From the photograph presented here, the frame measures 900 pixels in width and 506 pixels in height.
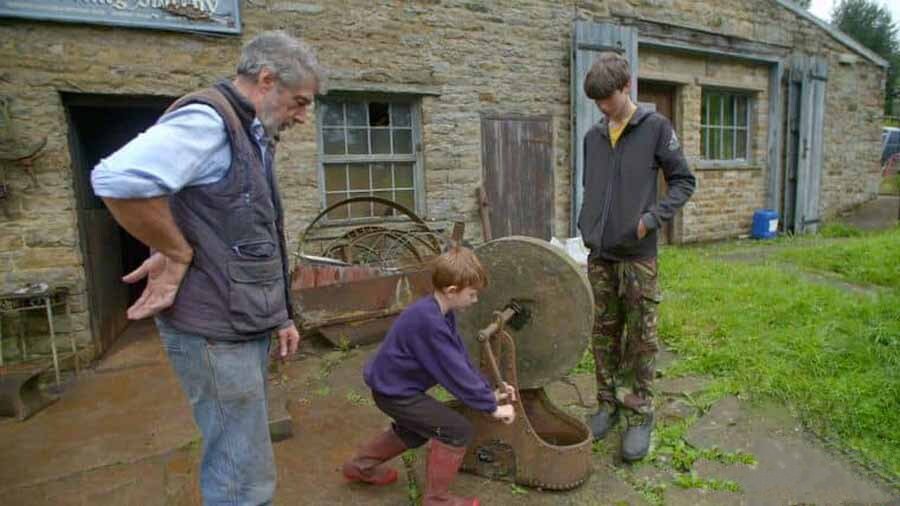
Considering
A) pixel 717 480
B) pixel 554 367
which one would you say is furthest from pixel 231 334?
pixel 717 480

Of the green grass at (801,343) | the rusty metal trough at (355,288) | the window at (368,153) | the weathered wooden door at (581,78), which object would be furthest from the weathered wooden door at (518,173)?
the green grass at (801,343)

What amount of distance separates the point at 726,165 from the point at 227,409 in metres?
9.31

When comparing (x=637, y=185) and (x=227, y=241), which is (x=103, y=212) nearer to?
(x=227, y=241)

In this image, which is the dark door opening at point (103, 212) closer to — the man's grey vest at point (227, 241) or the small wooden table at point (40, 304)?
the small wooden table at point (40, 304)

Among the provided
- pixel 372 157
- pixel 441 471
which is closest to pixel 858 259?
pixel 372 157

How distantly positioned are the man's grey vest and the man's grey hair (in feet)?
0.32

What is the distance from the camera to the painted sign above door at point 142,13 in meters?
4.26

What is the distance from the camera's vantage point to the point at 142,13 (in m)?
4.64

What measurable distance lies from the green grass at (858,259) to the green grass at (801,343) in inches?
1.4

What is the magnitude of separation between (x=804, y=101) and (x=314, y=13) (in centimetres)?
833

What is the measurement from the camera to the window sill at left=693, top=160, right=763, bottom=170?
892 centimetres

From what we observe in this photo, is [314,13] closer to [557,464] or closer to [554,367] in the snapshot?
[554,367]

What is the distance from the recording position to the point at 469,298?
2.32 meters

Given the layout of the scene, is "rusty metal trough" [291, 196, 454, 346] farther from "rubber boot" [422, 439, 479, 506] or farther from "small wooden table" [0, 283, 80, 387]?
"rubber boot" [422, 439, 479, 506]
